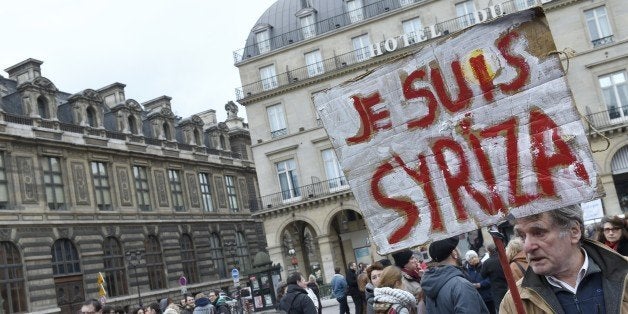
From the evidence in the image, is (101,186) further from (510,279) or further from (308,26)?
(510,279)

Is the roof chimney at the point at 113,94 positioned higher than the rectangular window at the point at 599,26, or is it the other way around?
the roof chimney at the point at 113,94

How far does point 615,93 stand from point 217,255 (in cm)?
2950

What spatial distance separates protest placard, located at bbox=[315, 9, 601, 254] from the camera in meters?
4.72

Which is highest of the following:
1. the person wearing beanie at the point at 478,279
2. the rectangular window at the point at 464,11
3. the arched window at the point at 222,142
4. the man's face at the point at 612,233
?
the rectangular window at the point at 464,11

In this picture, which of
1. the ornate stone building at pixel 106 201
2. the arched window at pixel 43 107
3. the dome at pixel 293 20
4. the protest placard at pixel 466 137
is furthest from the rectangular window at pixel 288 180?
the protest placard at pixel 466 137

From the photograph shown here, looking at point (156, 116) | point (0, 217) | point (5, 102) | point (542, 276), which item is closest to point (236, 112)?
point (156, 116)

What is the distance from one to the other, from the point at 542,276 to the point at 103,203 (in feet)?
127

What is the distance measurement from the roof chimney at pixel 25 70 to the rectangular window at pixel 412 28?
2119cm

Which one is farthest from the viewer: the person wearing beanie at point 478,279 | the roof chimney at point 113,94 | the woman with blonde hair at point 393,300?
the roof chimney at point 113,94

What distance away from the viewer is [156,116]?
48.2m

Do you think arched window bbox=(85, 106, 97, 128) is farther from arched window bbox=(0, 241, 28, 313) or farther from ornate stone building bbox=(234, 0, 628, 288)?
arched window bbox=(0, 241, 28, 313)

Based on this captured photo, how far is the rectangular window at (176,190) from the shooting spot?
4647 cm

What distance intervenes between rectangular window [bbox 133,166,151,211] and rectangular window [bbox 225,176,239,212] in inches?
409

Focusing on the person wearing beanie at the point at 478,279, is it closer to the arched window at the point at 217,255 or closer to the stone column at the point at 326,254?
the stone column at the point at 326,254
